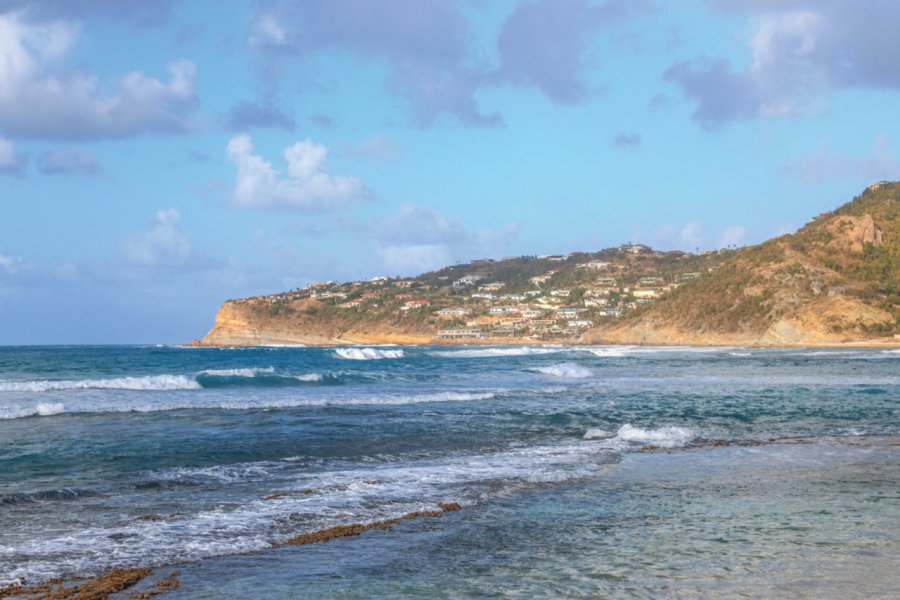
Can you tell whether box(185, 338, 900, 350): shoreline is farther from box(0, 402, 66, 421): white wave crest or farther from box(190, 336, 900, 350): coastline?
box(0, 402, 66, 421): white wave crest

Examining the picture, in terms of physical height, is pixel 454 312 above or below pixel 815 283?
above

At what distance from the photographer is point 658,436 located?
18.8 meters

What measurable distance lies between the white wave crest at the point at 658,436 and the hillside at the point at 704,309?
83211 millimetres

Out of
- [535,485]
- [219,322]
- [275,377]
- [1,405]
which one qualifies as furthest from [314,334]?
[535,485]

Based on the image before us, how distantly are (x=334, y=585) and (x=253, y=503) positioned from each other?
434 centimetres

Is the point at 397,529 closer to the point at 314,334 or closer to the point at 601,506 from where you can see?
the point at 601,506

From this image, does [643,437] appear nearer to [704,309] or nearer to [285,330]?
[704,309]

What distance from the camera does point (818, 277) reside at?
107625mm

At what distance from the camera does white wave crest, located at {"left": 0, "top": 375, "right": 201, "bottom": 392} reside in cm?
3525

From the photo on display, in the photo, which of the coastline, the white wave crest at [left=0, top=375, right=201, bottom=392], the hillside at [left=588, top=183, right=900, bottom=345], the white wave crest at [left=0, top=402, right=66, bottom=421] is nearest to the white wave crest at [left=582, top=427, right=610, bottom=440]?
the white wave crest at [left=0, top=402, right=66, bottom=421]

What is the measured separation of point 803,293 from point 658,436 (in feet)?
323

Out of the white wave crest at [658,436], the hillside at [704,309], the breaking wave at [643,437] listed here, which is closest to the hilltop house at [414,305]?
the hillside at [704,309]

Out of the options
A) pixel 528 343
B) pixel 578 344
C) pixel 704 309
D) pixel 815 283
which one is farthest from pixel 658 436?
pixel 528 343

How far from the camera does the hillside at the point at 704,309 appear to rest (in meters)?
102
